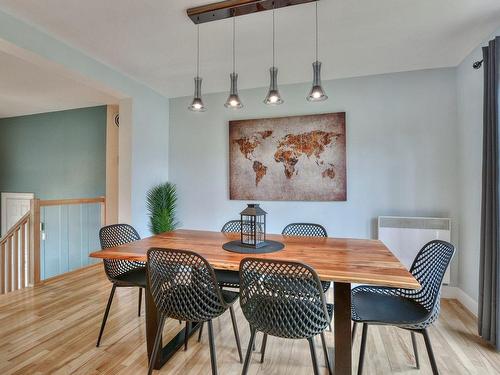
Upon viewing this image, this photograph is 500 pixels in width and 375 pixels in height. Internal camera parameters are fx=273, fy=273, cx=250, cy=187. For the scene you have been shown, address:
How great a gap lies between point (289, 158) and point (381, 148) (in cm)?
112

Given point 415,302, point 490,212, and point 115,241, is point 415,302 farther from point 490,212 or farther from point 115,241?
point 115,241

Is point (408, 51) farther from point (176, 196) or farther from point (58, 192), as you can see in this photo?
point (58, 192)

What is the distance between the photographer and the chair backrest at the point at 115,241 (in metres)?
2.20

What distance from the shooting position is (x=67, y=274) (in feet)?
12.4

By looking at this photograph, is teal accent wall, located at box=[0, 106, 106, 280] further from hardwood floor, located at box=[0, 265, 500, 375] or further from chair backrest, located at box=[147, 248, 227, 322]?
chair backrest, located at box=[147, 248, 227, 322]

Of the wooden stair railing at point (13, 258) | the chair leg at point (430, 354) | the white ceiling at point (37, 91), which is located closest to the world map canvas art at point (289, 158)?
the chair leg at point (430, 354)

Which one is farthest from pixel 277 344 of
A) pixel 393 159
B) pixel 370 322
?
pixel 393 159

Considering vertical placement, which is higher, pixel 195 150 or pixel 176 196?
pixel 195 150

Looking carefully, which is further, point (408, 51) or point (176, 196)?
point (176, 196)

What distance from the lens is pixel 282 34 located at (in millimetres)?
2467

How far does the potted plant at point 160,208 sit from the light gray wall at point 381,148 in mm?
682

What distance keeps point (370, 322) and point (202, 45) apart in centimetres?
268

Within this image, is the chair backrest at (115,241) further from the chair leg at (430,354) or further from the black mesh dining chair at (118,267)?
the chair leg at (430,354)

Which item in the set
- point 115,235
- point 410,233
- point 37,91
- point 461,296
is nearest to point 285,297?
point 115,235
